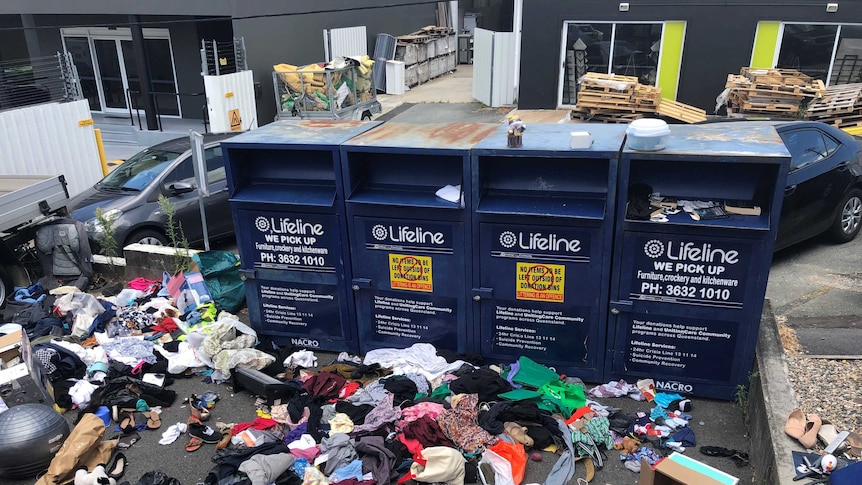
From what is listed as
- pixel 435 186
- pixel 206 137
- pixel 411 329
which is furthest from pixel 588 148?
pixel 206 137

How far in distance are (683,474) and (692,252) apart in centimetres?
196

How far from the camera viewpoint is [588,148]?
5.23 metres

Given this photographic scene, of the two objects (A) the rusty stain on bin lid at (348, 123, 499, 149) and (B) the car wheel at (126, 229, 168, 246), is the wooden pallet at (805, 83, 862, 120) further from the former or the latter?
(B) the car wheel at (126, 229, 168, 246)

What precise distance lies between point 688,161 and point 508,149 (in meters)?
1.46

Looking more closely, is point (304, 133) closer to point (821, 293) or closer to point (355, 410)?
point (355, 410)

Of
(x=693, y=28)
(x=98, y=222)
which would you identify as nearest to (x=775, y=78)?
(x=693, y=28)

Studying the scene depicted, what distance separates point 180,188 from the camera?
939 centimetres

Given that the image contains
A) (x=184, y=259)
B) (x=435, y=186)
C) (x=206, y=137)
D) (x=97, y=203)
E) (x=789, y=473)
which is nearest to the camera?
(x=789, y=473)

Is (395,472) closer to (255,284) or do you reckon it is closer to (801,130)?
(255,284)

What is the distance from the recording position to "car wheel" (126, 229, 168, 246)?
361 inches

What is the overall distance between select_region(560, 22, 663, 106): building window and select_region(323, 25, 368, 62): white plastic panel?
7515 millimetres

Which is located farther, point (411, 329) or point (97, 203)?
point (97, 203)

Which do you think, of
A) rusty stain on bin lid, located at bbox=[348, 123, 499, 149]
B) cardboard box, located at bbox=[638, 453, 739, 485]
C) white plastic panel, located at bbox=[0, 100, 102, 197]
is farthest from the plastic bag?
white plastic panel, located at bbox=[0, 100, 102, 197]

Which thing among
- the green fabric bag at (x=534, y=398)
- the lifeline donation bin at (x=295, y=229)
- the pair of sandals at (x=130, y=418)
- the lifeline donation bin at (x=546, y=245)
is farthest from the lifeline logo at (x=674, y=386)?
the pair of sandals at (x=130, y=418)
